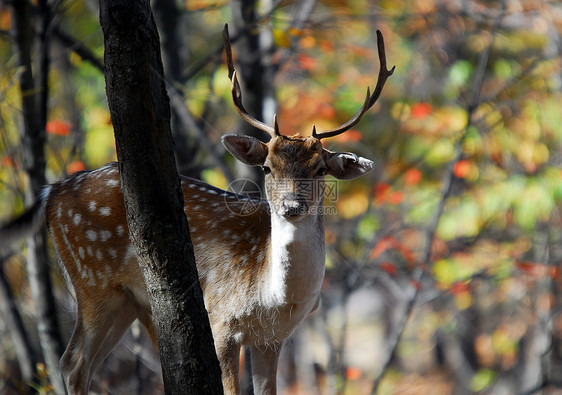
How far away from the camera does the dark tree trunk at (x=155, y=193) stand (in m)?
3.00

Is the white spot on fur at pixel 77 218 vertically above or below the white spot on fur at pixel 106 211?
below

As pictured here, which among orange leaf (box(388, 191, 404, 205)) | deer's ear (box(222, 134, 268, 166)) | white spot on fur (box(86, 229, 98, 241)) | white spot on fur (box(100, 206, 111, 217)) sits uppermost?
deer's ear (box(222, 134, 268, 166))

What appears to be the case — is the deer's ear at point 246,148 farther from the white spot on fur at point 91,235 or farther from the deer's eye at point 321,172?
the white spot on fur at point 91,235

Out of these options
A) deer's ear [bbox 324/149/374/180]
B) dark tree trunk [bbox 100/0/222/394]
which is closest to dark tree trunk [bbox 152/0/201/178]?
deer's ear [bbox 324/149/374/180]

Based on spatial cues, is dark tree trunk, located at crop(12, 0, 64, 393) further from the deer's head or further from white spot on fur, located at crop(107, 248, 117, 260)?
the deer's head

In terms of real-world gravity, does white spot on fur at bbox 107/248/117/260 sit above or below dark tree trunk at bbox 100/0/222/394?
below

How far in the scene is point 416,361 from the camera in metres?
16.4

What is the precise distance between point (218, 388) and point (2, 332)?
5.16 meters

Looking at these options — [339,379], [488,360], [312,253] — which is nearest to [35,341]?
[339,379]

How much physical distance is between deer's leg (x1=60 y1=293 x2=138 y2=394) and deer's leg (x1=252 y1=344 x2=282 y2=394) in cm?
92

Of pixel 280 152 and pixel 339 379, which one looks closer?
pixel 280 152

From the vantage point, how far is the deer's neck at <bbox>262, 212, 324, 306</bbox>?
3930 mm

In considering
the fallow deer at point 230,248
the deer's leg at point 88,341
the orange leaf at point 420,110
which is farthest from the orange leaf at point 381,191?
the deer's leg at point 88,341

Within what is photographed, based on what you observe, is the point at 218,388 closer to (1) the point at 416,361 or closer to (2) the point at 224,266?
(2) the point at 224,266
